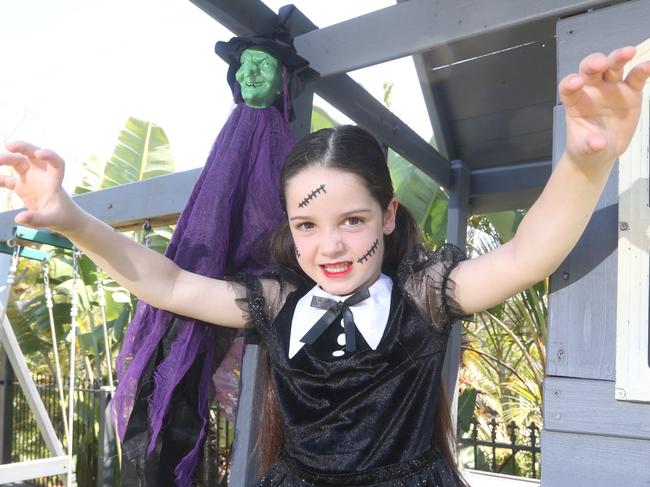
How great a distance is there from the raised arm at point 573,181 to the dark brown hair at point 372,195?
260mm

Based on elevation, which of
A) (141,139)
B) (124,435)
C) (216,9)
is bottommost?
(124,435)

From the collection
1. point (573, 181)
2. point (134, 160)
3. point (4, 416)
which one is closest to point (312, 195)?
point (573, 181)

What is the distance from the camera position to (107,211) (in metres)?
2.64

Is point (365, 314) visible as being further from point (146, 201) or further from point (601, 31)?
point (146, 201)

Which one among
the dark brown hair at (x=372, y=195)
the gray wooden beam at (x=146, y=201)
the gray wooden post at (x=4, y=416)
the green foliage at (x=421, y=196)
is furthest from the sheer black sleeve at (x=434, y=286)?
the gray wooden post at (x=4, y=416)

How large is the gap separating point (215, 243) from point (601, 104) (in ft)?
3.31

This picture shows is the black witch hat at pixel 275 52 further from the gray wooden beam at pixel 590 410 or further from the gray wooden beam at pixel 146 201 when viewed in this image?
the gray wooden beam at pixel 590 410

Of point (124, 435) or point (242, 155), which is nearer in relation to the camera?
point (124, 435)

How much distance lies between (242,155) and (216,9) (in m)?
0.44

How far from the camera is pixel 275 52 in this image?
5.82 feet

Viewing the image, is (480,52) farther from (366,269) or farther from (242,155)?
(366,269)

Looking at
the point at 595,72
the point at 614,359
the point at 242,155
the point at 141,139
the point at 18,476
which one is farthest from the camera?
the point at 141,139

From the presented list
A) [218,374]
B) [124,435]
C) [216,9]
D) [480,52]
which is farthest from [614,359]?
[480,52]

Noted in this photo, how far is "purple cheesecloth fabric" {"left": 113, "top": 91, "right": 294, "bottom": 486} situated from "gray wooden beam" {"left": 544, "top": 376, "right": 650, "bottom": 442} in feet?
2.70
